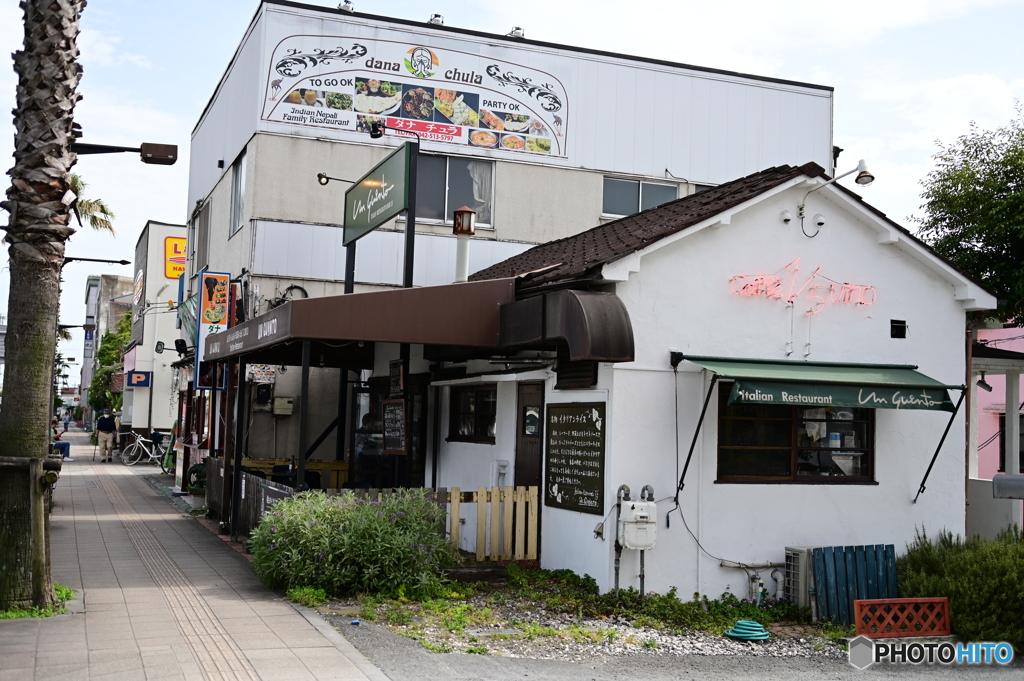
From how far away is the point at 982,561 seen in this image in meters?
10.2

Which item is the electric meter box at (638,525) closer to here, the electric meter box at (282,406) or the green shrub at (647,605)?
the green shrub at (647,605)

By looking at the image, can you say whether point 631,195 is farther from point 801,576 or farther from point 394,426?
point 801,576

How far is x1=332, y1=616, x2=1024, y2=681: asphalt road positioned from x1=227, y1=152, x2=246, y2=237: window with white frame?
1158 centimetres

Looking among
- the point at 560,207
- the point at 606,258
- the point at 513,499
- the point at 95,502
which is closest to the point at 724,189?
the point at 606,258

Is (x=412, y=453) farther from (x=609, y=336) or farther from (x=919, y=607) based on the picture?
(x=919, y=607)

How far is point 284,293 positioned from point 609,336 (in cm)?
911

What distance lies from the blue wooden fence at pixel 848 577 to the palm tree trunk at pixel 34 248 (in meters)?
7.58

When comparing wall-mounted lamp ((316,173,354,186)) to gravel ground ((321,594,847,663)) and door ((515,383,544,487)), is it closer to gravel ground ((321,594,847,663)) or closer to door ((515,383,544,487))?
door ((515,383,544,487))

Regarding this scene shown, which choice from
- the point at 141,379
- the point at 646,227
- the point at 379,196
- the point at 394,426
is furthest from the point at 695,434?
the point at 141,379

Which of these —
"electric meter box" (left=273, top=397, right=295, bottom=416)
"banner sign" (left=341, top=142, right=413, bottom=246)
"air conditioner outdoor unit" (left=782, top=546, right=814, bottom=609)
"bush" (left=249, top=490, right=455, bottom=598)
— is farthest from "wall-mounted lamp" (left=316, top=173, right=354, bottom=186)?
"air conditioner outdoor unit" (left=782, top=546, right=814, bottom=609)

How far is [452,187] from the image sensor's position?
18.7 meters

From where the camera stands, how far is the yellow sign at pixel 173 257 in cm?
3259

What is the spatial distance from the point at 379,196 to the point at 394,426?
10.8 ft

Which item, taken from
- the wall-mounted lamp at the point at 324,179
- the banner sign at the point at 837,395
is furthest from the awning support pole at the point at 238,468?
the banner sign at the point at 837,395
